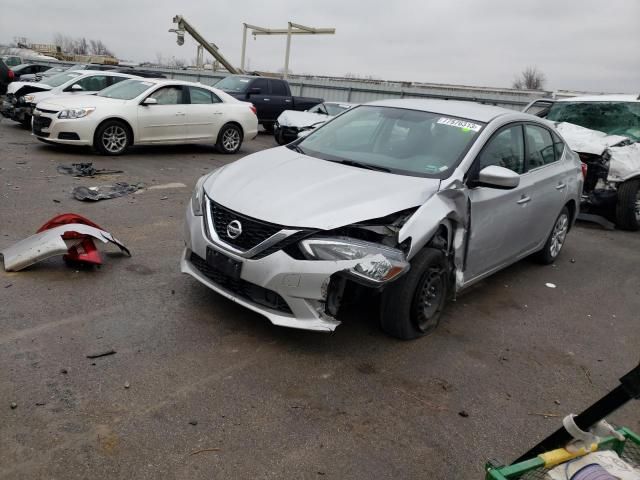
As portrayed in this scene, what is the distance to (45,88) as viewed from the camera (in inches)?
513

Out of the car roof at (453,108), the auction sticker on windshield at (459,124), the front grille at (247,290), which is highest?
the car roof at (453,108)

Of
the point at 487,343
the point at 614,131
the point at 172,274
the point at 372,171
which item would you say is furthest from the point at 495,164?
the point at 614,131

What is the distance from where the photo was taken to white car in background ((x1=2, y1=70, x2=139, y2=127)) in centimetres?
1236

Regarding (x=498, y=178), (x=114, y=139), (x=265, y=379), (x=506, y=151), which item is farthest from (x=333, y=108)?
(x=265, y=379)

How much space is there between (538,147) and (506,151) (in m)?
0.80

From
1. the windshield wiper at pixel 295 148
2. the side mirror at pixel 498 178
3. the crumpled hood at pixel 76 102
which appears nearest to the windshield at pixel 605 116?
the side mirror at pixel 498 178

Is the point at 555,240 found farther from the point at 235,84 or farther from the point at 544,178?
the point at 235,84

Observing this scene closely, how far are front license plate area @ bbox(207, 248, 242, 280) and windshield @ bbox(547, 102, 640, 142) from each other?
7.59m

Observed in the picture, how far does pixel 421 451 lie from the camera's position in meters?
2.83

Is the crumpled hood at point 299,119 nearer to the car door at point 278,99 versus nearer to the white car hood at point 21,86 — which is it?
the car door at point 278,99

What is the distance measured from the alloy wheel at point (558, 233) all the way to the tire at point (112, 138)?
7.92m

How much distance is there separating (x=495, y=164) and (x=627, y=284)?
8.85ft

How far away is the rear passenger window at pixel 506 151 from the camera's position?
4.44m

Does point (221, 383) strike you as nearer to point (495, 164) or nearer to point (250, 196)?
point (250, 196)
